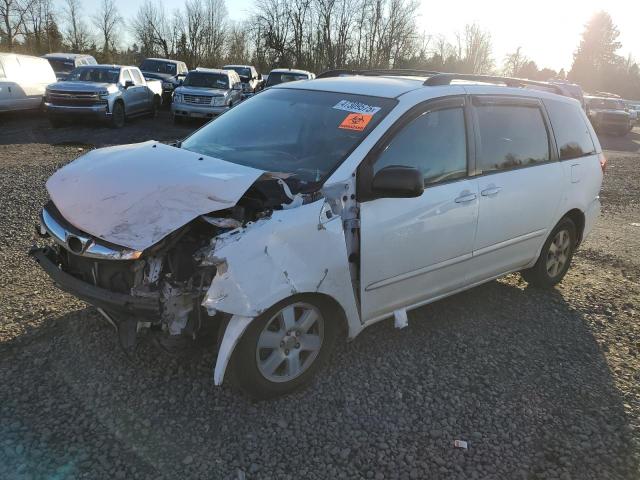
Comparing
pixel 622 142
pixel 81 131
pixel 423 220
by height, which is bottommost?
pixel 622 142

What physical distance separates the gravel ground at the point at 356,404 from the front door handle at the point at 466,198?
1.05 meters

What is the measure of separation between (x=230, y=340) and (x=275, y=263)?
0.46 meters

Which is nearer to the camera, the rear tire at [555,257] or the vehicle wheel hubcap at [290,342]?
the vehicle wheel hubcap at [290,342]

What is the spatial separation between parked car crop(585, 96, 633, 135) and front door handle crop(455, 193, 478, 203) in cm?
2615

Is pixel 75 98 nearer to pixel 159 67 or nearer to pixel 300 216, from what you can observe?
pixel 159 67

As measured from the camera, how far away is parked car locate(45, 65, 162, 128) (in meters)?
14.3

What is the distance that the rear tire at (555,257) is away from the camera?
4.96 m

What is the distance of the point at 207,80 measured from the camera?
56.7ft

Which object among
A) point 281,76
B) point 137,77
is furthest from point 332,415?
point 281,76

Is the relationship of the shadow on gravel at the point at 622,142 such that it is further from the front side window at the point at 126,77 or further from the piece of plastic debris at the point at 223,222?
the piece of plastic debris at the point at 223,222

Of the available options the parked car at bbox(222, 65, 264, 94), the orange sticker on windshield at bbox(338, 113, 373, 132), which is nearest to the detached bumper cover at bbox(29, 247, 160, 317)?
the orange sticker on windshield at bbox(338, 113, 373, 132)

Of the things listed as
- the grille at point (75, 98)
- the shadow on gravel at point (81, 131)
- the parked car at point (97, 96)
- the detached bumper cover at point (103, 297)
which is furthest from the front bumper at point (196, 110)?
the detached bumper cover at point (103, 297)

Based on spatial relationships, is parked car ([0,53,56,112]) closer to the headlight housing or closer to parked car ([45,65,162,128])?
parked car ([45,65,162,128])

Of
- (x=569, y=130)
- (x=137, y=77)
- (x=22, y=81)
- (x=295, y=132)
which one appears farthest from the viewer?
(x=137, y=77)
